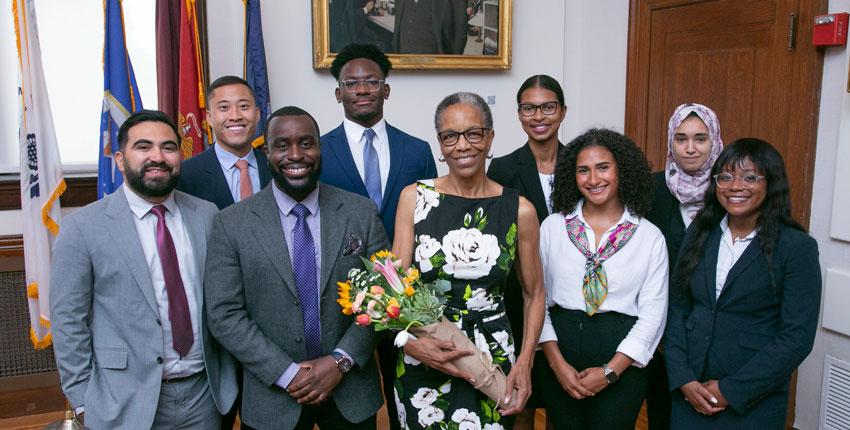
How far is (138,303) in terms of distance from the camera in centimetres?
193

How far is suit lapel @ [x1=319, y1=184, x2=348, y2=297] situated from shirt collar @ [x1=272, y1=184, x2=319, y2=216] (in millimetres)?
21

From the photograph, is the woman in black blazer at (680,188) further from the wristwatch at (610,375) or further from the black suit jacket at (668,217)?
the wristwatch at (610,375)

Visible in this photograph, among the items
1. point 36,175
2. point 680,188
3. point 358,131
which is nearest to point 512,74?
point 358,131

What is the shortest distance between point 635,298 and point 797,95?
2071mm

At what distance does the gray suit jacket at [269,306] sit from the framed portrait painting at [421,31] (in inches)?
101

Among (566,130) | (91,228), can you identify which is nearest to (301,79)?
(566,130)

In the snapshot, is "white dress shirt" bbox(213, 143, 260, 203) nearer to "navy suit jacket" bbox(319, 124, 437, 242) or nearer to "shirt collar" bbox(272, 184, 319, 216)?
"navy suit jacket" bbox(319, 124, 437, 242)

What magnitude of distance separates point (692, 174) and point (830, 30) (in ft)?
4.92

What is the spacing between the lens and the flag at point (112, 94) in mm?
3406

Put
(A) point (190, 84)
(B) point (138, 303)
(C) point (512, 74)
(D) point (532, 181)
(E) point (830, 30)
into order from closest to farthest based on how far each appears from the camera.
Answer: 1. (B) point (138, 303)
2. (D) point (532, 181)
3. (E) point (830, 30)
4. (A) point (190, 84)
5. (C) point (512, 74)

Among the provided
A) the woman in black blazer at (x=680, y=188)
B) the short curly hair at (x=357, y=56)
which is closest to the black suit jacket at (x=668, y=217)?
the woman in black blazer at (x=680, y=188)

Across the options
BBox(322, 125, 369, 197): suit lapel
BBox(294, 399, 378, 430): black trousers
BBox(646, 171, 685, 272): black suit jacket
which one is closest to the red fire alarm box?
BBox(646, 171, 685, 272): black suit jacket

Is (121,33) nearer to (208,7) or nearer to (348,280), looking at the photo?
(208,7)

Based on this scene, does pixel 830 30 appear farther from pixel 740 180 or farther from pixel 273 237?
pixel 273 237
